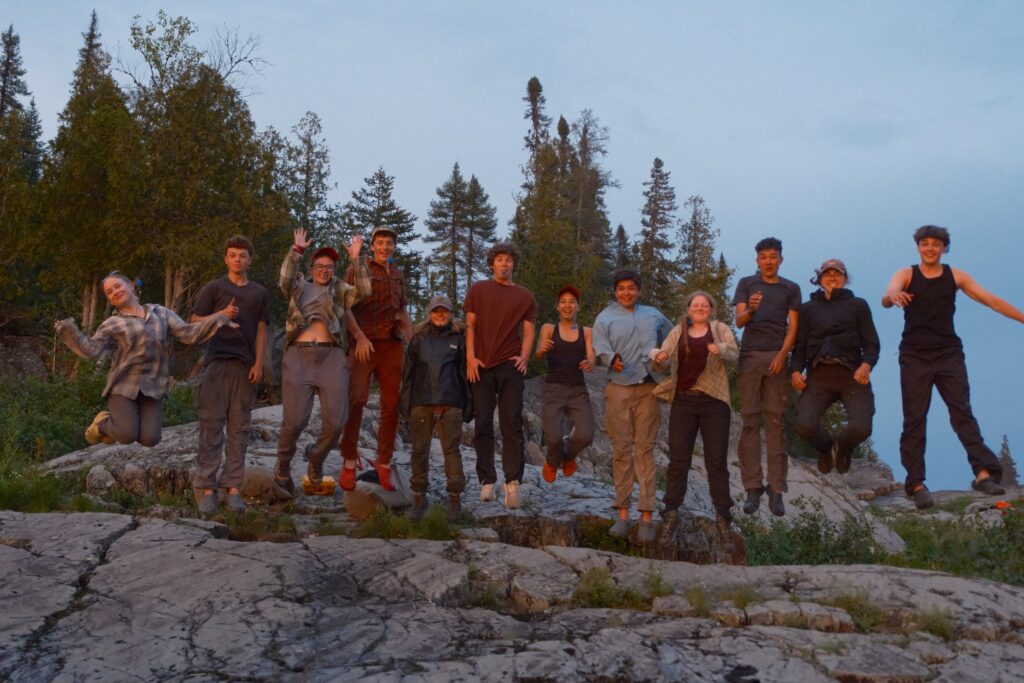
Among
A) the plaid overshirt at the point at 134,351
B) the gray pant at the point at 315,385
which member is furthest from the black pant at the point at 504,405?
the plaid overshirt at the point at 134,351

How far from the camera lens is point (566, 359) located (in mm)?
9273

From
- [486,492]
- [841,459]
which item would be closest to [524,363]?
[486,492]

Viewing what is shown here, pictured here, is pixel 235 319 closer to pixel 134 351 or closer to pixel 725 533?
pixel 134 351

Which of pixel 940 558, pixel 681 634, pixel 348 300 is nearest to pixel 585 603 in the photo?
pixel 681 634

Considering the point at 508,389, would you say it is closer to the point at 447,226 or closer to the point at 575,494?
the point at 575,494

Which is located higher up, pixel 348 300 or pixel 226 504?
pixel 348 300

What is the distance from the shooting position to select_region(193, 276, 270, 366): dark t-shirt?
8359 mm

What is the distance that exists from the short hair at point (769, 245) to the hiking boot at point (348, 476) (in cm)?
476

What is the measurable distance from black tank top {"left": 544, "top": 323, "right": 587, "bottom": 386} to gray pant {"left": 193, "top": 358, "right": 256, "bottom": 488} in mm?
3118

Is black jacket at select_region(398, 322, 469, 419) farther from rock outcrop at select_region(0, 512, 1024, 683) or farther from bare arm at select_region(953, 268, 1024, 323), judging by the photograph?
bare arm at select_region(953, 268, 1024, 323)

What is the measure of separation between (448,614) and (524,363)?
2874 millimetres

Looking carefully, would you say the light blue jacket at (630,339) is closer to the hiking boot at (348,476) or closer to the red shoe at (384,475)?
the red shoe at (384,475)

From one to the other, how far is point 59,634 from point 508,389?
440 centimetres

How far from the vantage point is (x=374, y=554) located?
7.71 meters
